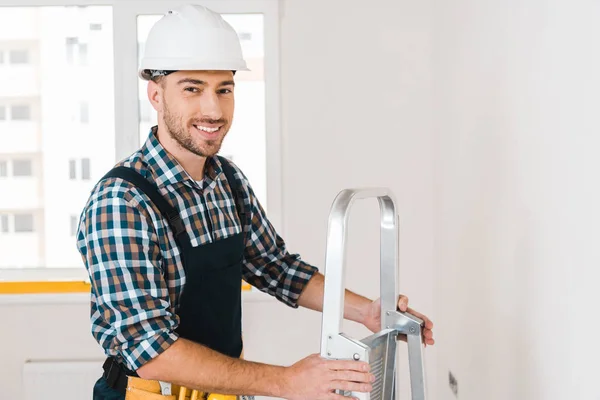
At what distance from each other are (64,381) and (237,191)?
1676mm

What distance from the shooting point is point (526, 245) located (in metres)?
1.92

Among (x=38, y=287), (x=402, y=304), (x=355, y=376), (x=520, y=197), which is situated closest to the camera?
(x=355, y=376)

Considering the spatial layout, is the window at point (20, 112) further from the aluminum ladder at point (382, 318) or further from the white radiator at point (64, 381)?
the aluminum ladder at point (382, 318)

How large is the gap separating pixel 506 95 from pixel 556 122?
44cm

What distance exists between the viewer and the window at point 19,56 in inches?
134

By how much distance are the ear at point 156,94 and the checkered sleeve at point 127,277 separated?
278 mm

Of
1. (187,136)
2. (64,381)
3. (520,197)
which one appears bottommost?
(64,381)

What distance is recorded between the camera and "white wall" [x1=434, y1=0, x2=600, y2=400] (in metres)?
1.54

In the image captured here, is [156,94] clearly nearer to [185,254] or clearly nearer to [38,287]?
[185,254]

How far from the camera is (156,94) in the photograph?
73.4 inches

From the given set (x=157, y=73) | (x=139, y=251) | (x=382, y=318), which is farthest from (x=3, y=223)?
(x=382, y=318)

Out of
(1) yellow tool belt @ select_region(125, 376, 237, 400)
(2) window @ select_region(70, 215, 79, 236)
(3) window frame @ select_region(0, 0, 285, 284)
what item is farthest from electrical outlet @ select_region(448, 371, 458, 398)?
(2) window @ select_region(70, 215, 79, 236)

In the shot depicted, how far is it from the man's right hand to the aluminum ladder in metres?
0.02

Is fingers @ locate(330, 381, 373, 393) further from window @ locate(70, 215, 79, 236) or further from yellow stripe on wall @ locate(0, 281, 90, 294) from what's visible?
window @ locate(70, 215, 79, 236)
